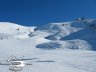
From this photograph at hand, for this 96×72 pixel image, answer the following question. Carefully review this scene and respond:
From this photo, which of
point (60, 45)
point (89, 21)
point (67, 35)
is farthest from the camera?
point (89, 21)

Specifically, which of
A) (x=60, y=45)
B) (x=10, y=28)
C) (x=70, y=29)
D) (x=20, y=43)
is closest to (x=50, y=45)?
(x=60, y=45)

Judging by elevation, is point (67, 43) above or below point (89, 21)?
below

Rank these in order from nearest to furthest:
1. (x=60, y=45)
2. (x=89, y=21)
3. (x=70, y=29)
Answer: (x=60, y=45)
(x=70, y=29)
(x=89, y=21)

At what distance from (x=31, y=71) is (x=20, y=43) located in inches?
2489

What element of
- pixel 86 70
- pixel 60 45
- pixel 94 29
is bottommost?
pixel 86 70

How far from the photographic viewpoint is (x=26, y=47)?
3674 inches

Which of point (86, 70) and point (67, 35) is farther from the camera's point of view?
point (67, 35)

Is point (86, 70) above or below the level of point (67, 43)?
below

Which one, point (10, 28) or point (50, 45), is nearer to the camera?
point (50, 45)

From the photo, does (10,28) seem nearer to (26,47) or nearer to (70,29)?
(70,29)

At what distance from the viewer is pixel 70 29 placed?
138625 mm

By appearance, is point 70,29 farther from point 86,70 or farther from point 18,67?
point 18,67

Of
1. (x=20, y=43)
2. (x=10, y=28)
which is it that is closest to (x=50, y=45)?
(x=20, y=43)

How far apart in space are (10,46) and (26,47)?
6397mm
